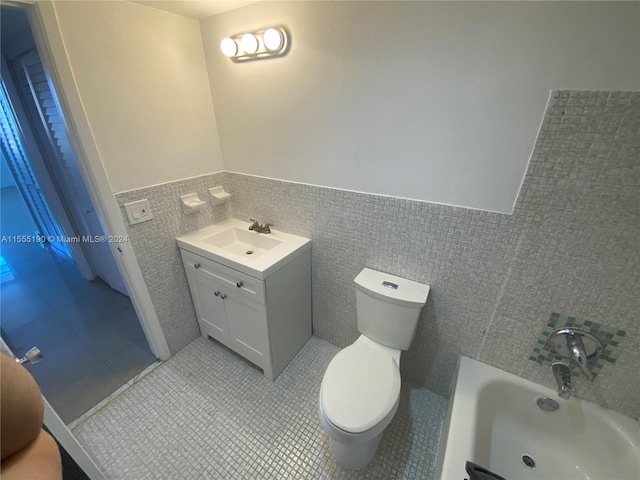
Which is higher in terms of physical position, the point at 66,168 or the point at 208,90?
the point at 208,90

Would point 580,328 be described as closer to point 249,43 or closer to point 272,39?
point 272,39

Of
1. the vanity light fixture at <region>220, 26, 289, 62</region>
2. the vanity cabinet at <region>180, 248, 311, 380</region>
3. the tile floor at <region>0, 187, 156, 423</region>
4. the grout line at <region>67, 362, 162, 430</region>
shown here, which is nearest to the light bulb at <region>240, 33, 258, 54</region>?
the vanity light fixture at <region>220, 26, 289, 62</region>

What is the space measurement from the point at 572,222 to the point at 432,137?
1.94ft

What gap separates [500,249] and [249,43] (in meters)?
1.49

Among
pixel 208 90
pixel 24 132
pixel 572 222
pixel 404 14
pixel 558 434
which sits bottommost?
pixel 558 434

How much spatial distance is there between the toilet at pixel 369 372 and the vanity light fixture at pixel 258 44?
1.20 metres

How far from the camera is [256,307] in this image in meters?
1.43

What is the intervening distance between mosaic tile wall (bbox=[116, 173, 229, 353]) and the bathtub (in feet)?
5.42

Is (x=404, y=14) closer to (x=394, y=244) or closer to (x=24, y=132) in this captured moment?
(x=394, y=244)

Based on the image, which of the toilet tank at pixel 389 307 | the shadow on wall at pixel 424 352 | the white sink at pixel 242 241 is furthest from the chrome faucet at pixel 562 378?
the white sink at pixel 242 241

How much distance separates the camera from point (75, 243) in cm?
234

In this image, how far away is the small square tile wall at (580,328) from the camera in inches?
39.4

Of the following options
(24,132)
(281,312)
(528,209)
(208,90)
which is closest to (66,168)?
(24,132)

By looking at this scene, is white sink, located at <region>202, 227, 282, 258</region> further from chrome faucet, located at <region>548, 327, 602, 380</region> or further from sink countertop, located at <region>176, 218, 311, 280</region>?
chrome faucet, located at <region>548, 327, 602, 380</region>
